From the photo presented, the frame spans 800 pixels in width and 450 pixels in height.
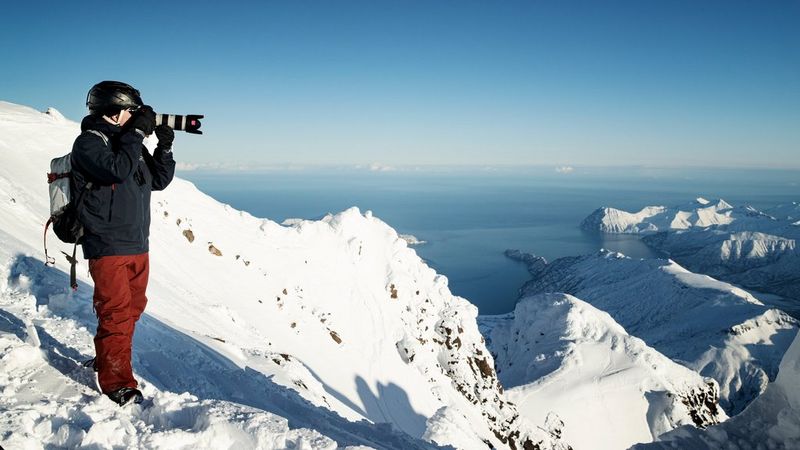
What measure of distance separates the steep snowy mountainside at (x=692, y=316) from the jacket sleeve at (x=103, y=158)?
143 meters

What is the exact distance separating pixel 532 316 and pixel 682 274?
13103 centimetres

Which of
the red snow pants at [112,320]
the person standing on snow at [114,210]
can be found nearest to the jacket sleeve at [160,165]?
the person standing on snow at [114,210]

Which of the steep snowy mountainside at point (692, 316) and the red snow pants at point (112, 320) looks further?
the steep snowy mountainside at point (692, 316)

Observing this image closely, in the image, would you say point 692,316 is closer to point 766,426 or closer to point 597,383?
point 597,383

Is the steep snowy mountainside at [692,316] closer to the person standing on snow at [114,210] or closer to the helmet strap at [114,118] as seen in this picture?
the person standing on snow at [114,210]

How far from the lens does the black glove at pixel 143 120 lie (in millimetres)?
3969

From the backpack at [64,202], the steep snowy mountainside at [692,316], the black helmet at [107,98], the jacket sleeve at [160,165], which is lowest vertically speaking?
the steep snowy mountainside at [692,316]

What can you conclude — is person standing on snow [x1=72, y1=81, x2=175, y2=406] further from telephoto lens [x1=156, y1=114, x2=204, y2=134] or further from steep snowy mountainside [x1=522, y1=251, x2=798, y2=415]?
steep snowy mountainside [x1=522, y1=251, x2=798, y2=415]

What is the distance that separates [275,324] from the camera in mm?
24094

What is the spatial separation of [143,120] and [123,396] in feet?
8.98

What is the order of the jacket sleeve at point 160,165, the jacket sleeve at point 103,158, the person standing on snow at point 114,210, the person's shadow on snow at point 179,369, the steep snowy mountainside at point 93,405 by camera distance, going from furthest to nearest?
the person's shadow on snow at point 179,369, the jacket sleeve at point 160,165, the person standing on snow at point 114,210, the jacket sleeve at point 103,158, the steep snowy mountainside at point 93,405

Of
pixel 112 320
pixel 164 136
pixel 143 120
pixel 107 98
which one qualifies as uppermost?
pixel 107 98

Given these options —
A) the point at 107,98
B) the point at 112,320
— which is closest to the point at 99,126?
the point at 107,98

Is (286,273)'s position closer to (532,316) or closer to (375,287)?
(375,287)
